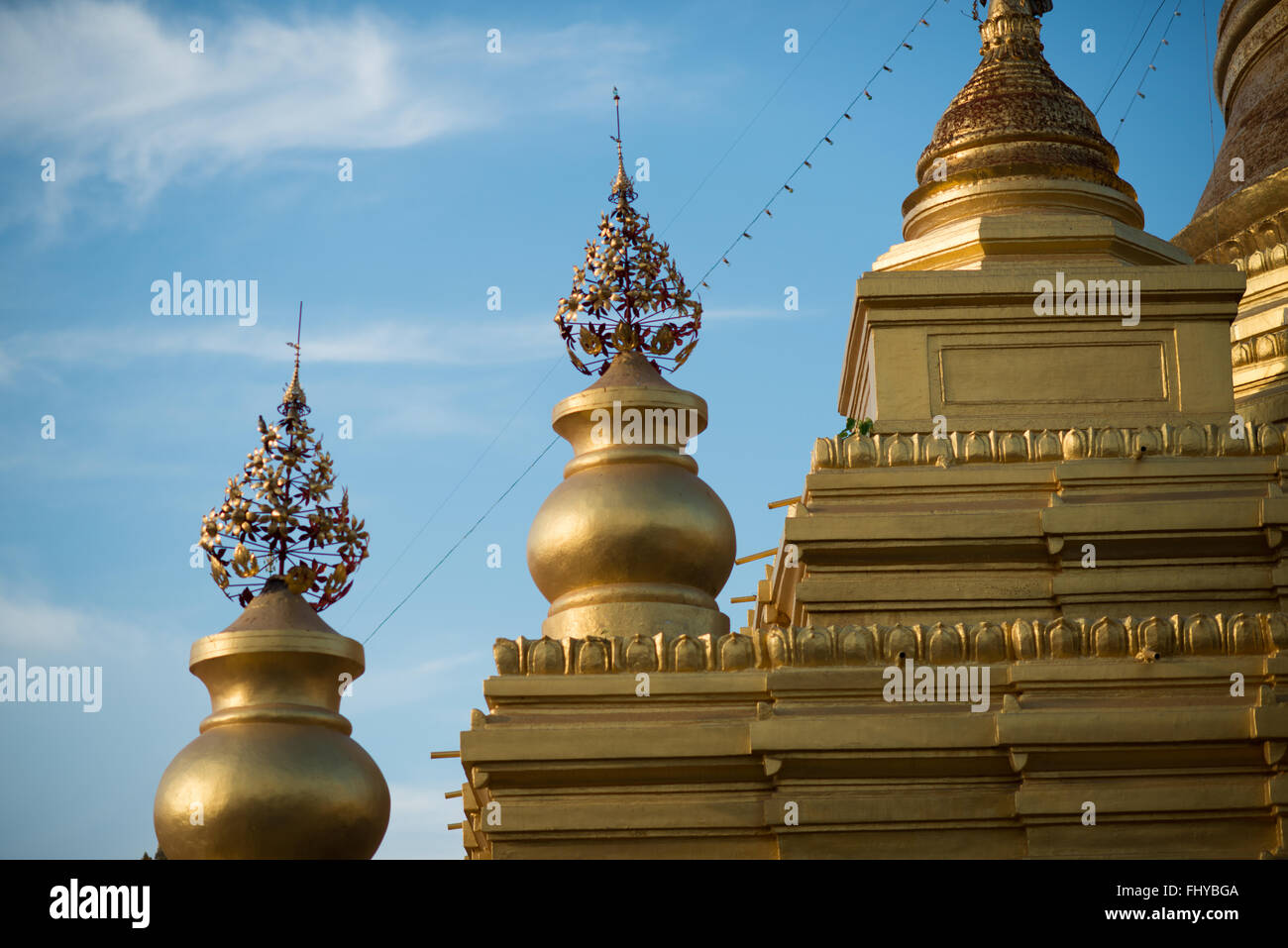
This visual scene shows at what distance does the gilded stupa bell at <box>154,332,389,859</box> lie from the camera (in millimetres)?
13117

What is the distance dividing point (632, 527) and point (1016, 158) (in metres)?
5.11

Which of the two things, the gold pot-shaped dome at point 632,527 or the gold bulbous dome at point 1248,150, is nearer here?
the gold pot-shaped dome at point 632,527

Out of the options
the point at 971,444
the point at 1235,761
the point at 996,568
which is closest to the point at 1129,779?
the point at 1235,761

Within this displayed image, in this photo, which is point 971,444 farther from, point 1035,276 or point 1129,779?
point 1129,779

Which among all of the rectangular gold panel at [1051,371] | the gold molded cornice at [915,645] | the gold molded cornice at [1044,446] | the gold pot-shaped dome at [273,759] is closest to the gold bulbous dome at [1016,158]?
the rectangular gold panel at [1051,371]

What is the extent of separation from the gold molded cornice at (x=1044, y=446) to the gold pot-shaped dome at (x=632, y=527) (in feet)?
3.86

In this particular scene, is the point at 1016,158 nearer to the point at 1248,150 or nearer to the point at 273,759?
the point at 1248,150

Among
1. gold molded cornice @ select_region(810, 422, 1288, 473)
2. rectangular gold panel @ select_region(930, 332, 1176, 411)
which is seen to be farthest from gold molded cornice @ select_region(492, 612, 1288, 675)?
rectangular gold panel @ select_region(930, 332, 1176, 411)

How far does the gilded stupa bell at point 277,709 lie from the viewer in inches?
516

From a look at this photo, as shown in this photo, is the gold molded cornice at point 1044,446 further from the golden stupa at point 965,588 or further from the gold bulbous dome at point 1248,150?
the gold bulbous dome at point 1248,150

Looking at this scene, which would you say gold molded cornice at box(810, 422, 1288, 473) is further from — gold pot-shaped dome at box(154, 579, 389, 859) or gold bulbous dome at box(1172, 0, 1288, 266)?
gold bulbous dome at box(1172, 0, 1288, 266)

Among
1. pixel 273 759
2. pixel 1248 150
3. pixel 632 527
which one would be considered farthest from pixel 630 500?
pixel 1248 150

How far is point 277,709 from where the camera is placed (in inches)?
533
